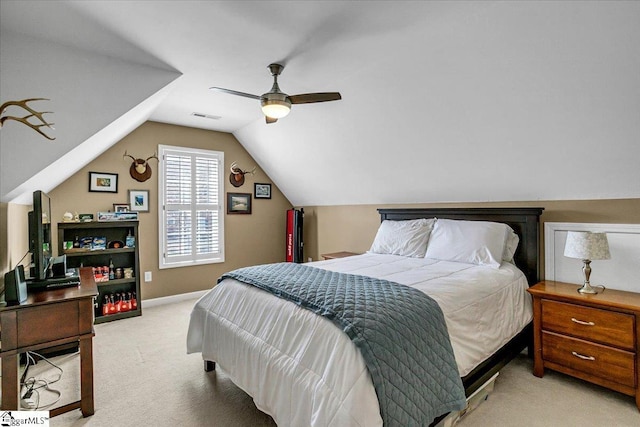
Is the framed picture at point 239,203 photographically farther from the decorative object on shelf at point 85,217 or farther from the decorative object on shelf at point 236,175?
the decorative object on shelf at point 85,217

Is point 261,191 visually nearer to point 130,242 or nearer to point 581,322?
point 130,242

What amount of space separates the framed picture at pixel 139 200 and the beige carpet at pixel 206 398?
1.89 meters

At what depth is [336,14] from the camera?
6.75ft

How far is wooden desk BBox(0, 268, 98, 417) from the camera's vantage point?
1771 mm

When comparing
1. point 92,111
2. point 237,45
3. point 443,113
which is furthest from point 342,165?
point 92,111

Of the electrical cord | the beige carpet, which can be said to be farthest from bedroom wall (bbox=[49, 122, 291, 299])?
the beige carpet

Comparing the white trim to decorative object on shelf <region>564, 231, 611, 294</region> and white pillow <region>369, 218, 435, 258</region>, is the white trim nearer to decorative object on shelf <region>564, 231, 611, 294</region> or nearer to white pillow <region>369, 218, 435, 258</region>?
decorative object on shelf <region>564, 231, 611, 294</region>

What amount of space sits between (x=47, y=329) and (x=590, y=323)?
350 centimetres

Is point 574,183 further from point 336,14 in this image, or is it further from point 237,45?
point 237,45

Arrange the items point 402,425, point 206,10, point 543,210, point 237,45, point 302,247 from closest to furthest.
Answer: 1. point 402,425
2. point 206,10
3. point 237,45
4. point 543,210
5. point 302,247

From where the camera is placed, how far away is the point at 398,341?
1558mm

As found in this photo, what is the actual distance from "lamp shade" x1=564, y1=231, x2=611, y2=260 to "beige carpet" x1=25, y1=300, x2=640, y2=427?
96 centimetres

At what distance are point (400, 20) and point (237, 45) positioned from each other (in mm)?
1199

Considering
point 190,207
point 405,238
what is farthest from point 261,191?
point 405,238
